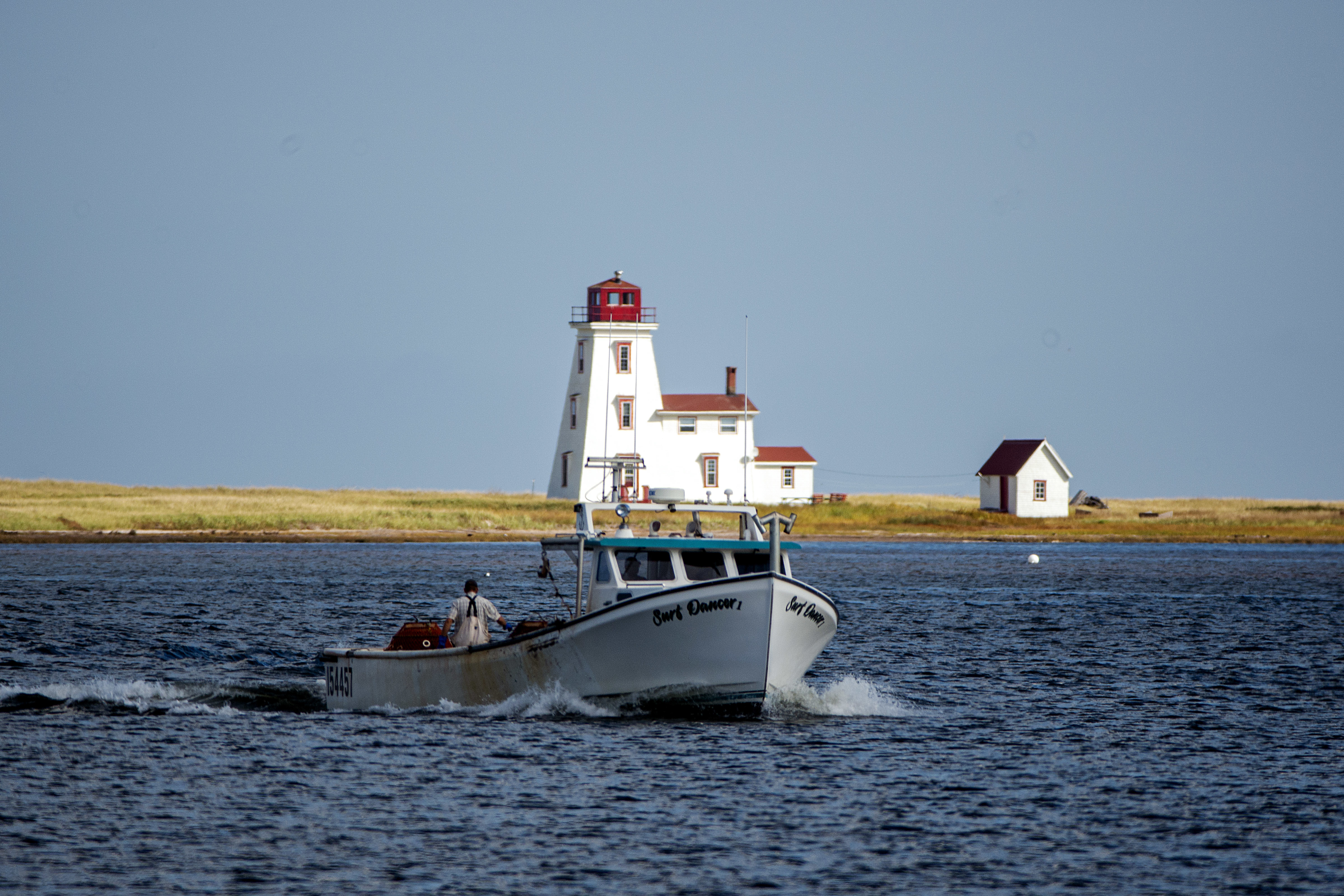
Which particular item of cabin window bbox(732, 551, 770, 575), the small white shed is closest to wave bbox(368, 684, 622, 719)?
cabin window bbox(732, 551, 770, 575)

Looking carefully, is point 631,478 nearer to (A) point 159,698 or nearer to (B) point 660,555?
(A) point 159,698

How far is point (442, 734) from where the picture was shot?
23.5 m

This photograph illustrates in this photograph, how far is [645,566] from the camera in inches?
955

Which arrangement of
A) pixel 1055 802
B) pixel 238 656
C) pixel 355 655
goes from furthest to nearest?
1. pixel 238 656
2. pixel 355 655
3. pixel 1055 802

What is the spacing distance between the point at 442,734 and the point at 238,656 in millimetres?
14185

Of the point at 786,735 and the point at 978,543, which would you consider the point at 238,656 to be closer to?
the point at 786,735

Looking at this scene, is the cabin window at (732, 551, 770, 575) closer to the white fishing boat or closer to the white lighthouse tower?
the white fishing boat

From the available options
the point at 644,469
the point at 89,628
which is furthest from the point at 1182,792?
the point at 644,469

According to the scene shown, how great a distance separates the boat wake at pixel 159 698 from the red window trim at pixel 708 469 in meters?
60.5

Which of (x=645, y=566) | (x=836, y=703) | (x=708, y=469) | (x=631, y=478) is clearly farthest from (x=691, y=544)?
(x=708, y=469)

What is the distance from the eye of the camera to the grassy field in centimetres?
8794

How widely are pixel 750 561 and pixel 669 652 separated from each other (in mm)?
2194

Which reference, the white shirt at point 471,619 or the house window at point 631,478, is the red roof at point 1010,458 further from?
the white shirt at point 471,619

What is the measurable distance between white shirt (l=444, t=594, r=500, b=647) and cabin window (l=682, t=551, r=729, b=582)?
2987mm
